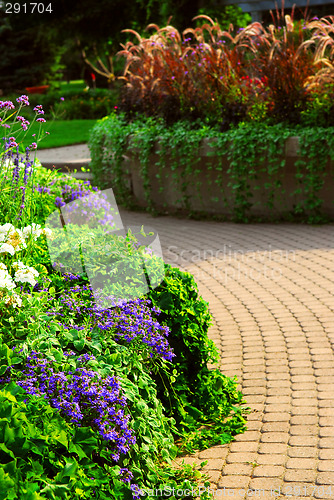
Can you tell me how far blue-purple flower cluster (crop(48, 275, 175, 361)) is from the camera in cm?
281

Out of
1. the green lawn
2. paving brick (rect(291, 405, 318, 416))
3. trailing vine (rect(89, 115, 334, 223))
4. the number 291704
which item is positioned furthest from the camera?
the number 291704

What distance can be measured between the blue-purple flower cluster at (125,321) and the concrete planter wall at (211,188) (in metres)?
4.77

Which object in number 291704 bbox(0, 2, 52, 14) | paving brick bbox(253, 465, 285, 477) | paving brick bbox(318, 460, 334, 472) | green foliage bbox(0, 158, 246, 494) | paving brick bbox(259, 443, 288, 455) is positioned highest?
number 291704 bbox(0, 2, 52, 14)

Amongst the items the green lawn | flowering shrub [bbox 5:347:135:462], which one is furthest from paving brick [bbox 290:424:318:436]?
the green lawn

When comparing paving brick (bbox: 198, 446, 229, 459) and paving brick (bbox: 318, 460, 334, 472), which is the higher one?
paving brick (bbox: 318, 460, 334, 472)

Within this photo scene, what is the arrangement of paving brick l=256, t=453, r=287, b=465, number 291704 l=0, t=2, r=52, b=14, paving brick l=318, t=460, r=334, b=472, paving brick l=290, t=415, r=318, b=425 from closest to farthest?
1. paving brick l=318, t=460, r=334, b=472
2. paving brick l=256, t=453, r=287, b=465
3. paving brick l=290, t=415, r=318, b=425
4. number 291704 l=0, t=2, r=52, b=14

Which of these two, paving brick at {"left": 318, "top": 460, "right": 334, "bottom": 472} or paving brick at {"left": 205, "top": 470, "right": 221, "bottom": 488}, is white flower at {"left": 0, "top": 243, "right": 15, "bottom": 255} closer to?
paving brick at {"left": 205, "top": 470, "right": 221, "bottom": 488}

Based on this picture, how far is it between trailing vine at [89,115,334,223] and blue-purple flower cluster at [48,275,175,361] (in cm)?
465

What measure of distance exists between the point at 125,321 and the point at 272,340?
5.60 ft

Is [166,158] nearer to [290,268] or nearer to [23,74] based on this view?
[290,268]

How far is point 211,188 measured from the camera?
808 centimetres

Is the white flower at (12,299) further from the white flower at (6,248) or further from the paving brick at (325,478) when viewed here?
the paving brick at (325,478)

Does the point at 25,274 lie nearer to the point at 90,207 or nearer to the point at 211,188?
the point at 90,207

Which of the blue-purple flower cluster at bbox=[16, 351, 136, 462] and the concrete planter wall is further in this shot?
the concrete planter wall
